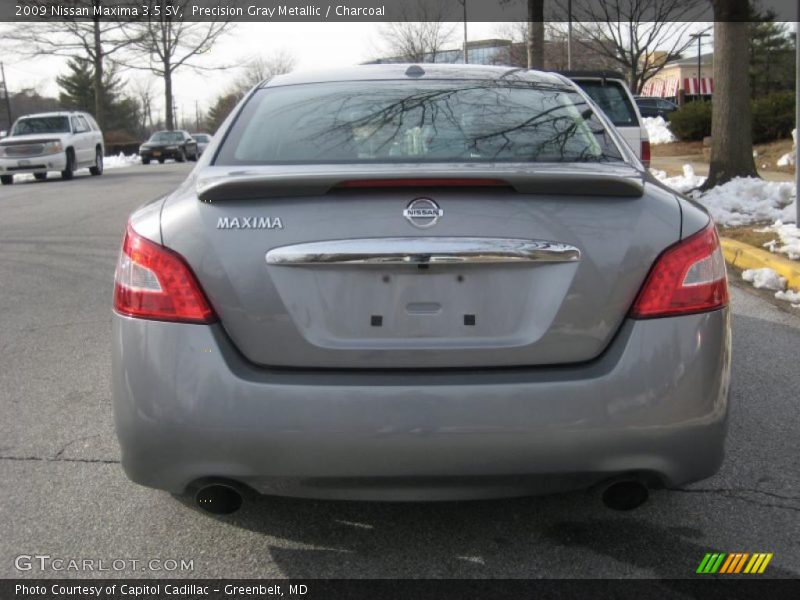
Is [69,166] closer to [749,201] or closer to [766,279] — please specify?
[749,201]

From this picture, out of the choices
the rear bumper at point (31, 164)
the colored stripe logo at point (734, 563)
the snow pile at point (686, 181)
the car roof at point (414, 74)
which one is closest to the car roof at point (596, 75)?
the snow pile at point (686, 181)

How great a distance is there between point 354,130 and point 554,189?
87 centimetres

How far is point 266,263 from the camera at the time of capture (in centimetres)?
254

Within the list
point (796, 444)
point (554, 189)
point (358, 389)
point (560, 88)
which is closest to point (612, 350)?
point (554, 189)

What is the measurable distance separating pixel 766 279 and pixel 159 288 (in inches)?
237

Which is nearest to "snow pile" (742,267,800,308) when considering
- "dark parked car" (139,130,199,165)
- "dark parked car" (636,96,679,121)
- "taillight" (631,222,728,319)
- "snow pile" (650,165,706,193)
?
"taillight" (631,222,728,319)

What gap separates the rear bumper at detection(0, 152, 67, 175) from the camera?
23922 millimetres

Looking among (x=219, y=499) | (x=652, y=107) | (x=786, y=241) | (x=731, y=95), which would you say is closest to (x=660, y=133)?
(x=652, y=107)

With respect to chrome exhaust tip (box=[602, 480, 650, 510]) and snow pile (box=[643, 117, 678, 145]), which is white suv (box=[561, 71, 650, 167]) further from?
snow pile (box=[643, 117, 678, 145])

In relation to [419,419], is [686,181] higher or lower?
higher

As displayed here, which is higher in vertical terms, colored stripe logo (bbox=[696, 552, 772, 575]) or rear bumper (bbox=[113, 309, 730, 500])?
rear bumper (bbox=[113, 309, 730, 500])

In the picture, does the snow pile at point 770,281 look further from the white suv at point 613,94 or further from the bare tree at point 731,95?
the bare tree at point 731,95

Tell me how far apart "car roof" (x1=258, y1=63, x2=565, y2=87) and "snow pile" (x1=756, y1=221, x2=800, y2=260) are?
15.1ft

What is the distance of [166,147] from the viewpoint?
131 ft
